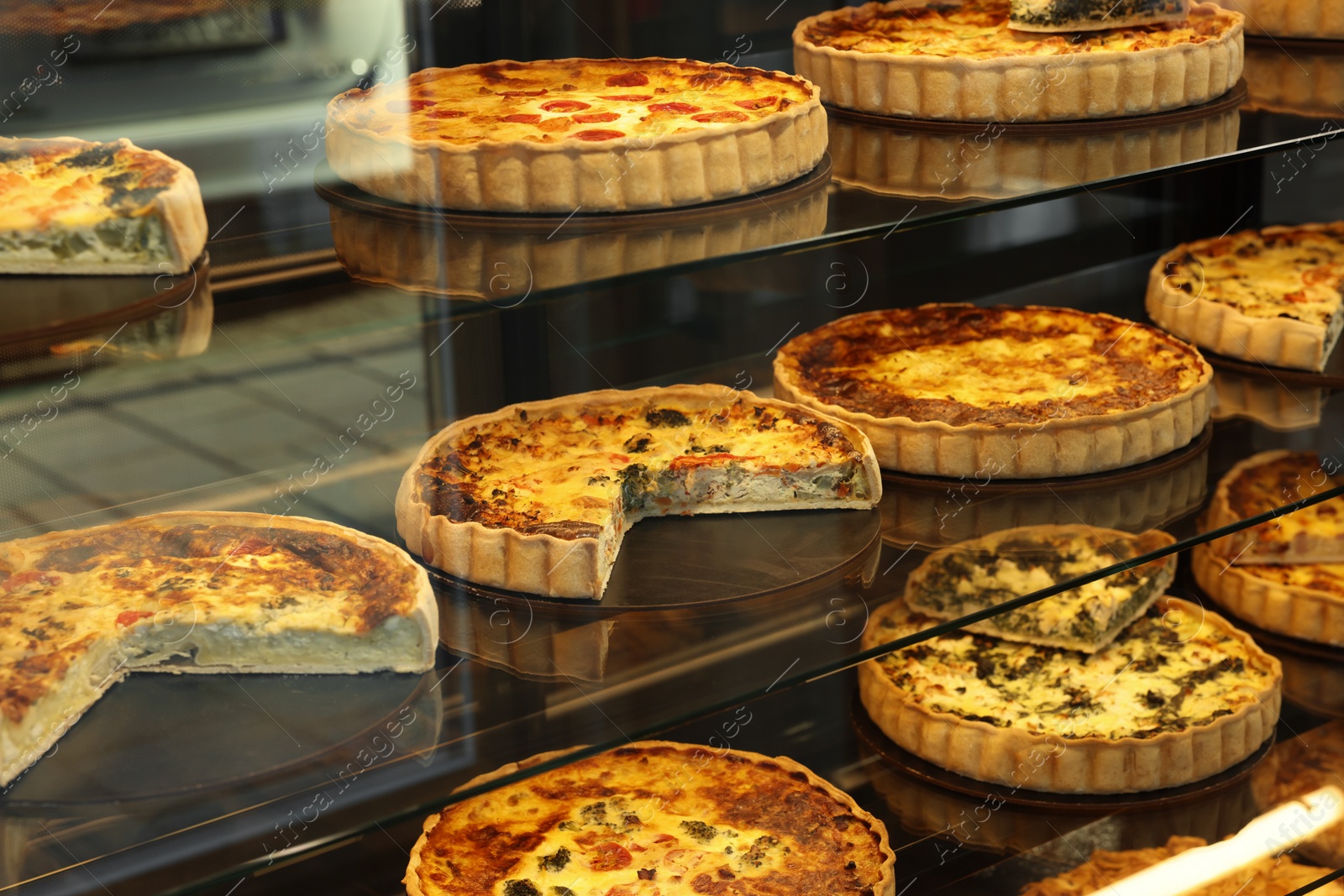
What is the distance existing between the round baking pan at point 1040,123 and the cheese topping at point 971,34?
10cm

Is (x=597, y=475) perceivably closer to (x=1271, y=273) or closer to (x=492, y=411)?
(x=492, y=411)

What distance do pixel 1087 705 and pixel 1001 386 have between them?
62 centimetres

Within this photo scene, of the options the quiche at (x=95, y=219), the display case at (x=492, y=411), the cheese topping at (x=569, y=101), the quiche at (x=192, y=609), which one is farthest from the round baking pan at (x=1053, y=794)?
the quiche at (x=95, y=219)

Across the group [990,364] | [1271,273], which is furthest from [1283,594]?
[990,364]

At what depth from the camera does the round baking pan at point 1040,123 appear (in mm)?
2066

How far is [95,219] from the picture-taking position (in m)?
1.45

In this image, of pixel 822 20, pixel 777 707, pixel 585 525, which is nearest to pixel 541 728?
pixel 585 525

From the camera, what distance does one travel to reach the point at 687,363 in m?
2.84

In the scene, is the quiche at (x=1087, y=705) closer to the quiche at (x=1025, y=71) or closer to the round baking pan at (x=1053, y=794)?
the round baking pan at (x=1053, y=794)

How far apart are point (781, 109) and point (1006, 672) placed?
127 cm

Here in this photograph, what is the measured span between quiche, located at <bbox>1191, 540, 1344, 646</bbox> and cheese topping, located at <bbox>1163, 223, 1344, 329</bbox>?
536 millimetres

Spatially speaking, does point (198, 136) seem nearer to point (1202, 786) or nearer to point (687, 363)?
point (687, 363)

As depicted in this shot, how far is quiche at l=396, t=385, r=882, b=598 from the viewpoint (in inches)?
70.7

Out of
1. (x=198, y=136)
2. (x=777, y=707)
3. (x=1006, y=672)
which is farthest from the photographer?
(x=777, y=707)
